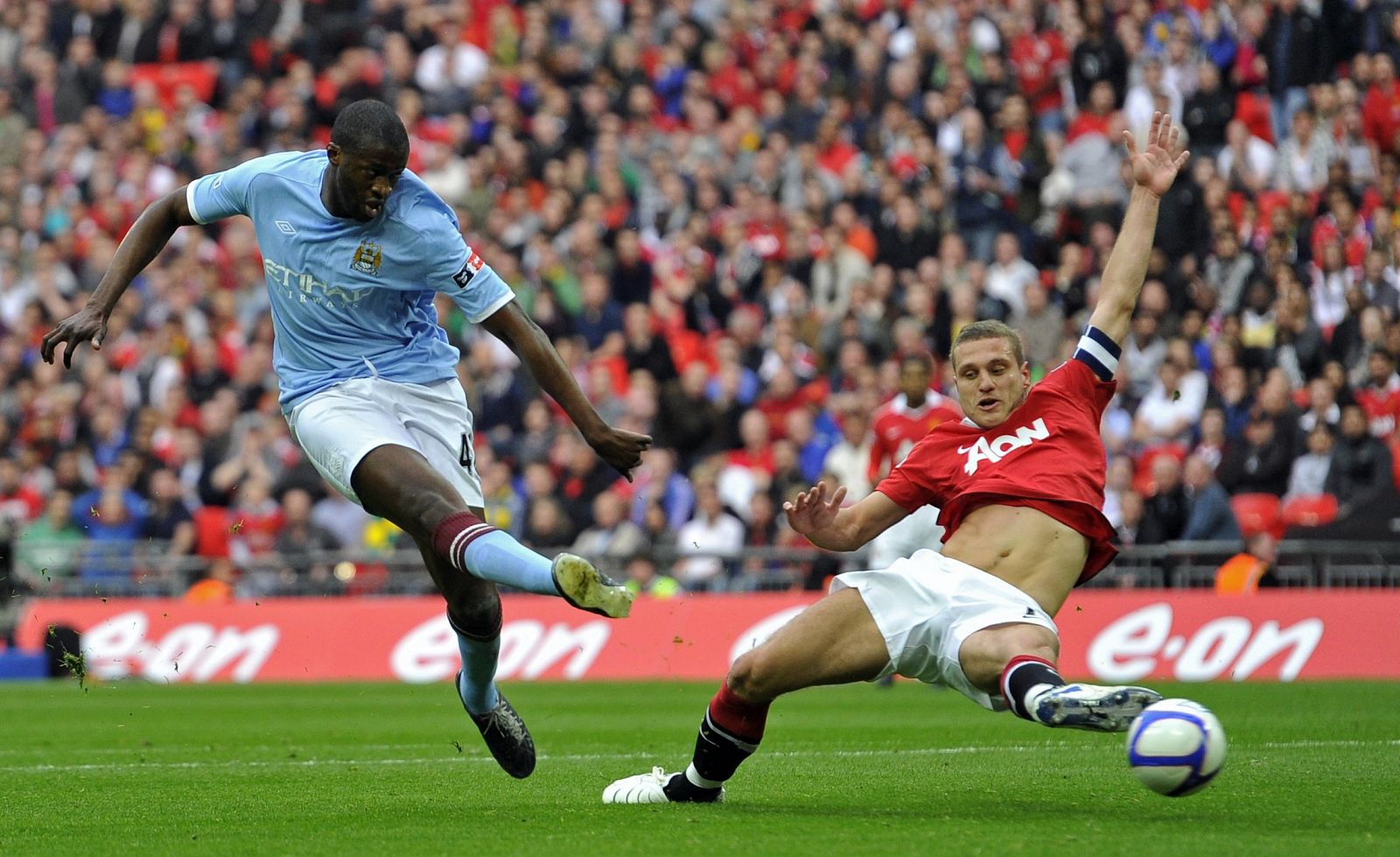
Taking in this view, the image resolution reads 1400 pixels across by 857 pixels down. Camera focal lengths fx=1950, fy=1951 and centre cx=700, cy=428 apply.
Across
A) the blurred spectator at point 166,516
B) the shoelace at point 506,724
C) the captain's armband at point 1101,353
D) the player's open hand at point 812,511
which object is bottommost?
the blurred spectator at point 166,516

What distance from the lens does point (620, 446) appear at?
22.6 ft

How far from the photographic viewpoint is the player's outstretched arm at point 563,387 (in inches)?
271

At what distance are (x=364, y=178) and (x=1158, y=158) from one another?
2.90m

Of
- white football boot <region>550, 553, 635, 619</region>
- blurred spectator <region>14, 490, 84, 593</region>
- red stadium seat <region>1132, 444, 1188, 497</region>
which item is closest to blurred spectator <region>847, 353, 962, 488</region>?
red stadium seat <region>1132, 444, 1188, 497</region>

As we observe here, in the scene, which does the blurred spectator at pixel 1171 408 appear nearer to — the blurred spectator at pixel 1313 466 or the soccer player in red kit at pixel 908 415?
the blurred spectator at pixel 1313 466

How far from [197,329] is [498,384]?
4.03m

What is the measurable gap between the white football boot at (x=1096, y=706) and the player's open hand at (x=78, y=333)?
370cm

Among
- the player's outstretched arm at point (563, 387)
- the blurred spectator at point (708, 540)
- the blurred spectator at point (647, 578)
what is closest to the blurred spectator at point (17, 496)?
the blurred spectator at point (647, 578)

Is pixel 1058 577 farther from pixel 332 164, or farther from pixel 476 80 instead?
pixel 476 80

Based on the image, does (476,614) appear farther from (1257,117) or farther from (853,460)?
(1257,117)

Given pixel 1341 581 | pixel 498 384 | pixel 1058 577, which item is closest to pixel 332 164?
pixel 1058 577

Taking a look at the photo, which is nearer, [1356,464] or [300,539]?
[1356,464]

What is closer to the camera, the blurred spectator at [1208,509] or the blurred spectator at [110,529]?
the blurred spectator at [1208,509]

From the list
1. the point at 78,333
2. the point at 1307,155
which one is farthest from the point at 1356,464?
the point at 78,333
